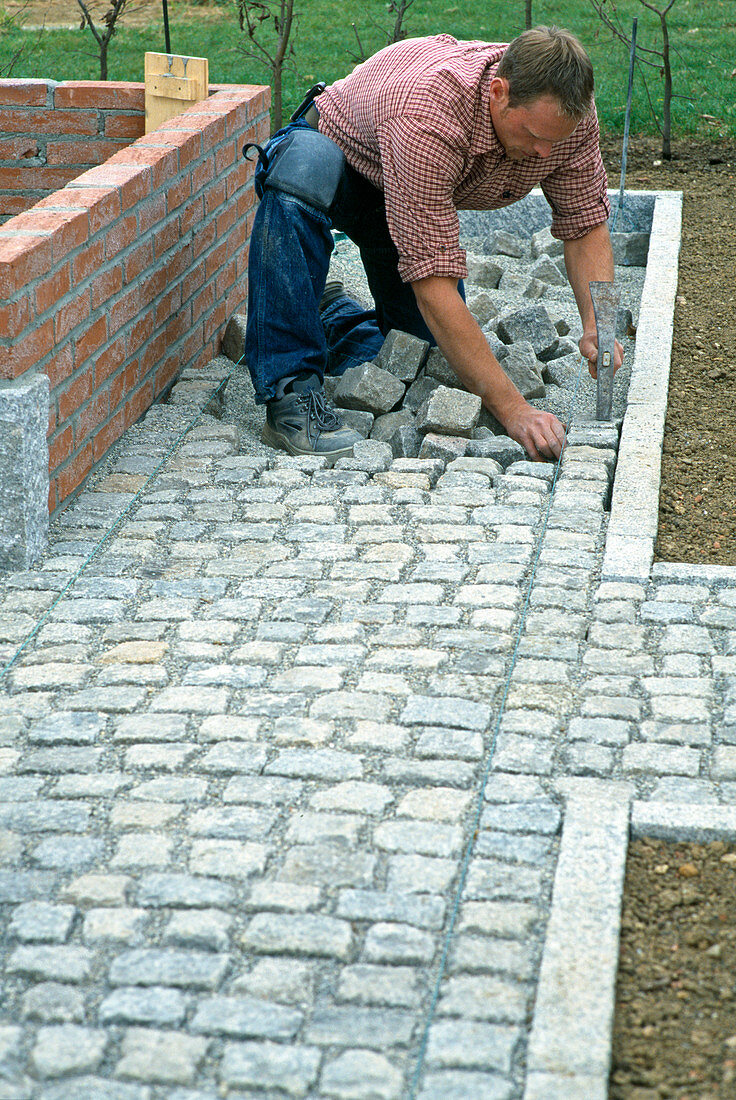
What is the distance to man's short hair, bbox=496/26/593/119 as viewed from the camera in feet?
12.7

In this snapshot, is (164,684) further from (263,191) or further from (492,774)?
(263,191)

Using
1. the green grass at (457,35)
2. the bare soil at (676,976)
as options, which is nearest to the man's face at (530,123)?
the bare soil at (676,976)

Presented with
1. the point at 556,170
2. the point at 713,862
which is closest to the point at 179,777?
the point at 713,862

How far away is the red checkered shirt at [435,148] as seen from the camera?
13.5 ft

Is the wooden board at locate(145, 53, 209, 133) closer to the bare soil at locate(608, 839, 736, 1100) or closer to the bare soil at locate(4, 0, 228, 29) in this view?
the bare soil at locate(608, 839, 736, 1100)

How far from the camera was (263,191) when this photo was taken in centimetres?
465

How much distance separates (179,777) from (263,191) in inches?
107

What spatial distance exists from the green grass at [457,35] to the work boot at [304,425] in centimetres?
664

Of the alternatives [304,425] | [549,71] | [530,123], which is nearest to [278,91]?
[304,425]

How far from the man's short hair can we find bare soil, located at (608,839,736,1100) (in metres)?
2.55

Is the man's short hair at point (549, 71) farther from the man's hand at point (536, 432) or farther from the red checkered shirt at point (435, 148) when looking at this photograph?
the man's hand at point (536, 432)

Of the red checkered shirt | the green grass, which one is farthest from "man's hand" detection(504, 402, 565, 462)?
the green grass

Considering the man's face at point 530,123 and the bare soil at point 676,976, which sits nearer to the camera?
the bare soil at point 676,976

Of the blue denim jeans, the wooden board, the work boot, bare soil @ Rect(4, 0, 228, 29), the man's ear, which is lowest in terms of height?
the work boot
